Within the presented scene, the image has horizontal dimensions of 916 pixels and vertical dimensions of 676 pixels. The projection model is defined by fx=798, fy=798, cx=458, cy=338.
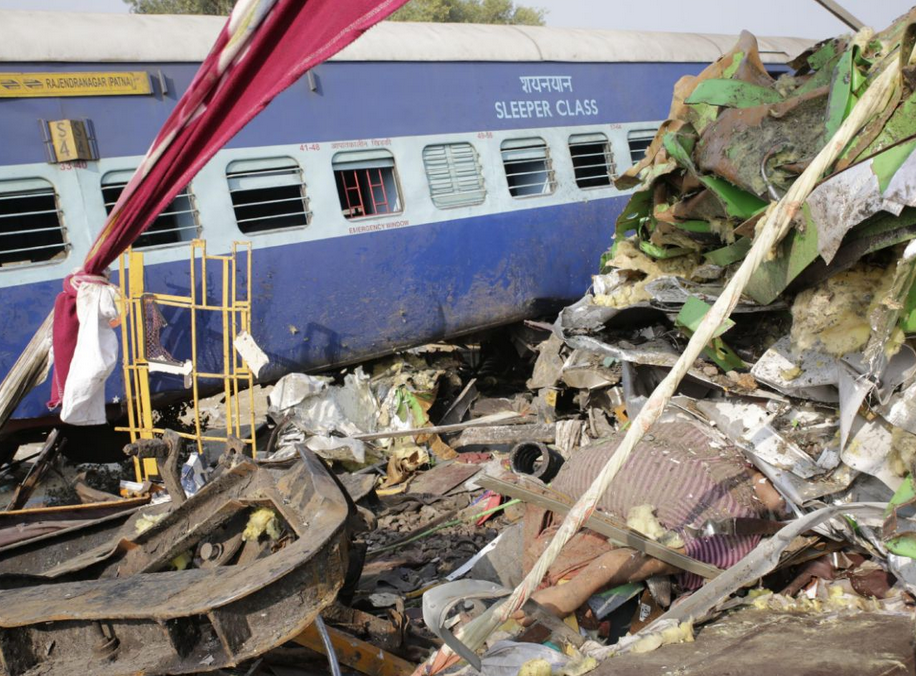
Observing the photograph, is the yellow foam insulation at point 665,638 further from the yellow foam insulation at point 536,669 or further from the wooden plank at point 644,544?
the wooden plank at point 644,544

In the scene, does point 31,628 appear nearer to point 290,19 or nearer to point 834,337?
point 290,19

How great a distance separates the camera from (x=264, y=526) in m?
3.45

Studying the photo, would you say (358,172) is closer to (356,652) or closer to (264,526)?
(264,526)

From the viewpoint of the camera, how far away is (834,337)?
397 cm

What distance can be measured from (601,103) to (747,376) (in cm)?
574

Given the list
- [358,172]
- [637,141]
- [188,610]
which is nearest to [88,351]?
[188,610]

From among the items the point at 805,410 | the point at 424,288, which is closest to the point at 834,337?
the point at 805,410

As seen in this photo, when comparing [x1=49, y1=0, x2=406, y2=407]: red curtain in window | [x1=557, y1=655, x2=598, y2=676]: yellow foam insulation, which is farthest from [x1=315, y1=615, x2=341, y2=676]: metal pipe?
[x1=49, y1=0, x2=406, y2=407]: red curtain in window

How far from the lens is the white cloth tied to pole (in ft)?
13.8

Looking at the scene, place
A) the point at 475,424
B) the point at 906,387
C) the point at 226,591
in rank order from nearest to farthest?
the point at 226,591 < the point at 906,387 < the point at 475,424

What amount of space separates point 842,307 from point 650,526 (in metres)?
1.42

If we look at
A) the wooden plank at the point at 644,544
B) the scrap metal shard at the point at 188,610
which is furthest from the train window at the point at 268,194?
the wooden plank at the point at 644,544

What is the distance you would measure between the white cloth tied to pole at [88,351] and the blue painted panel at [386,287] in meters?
2.20

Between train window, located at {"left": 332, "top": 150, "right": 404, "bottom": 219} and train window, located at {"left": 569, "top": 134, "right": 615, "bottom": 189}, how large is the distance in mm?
2383
